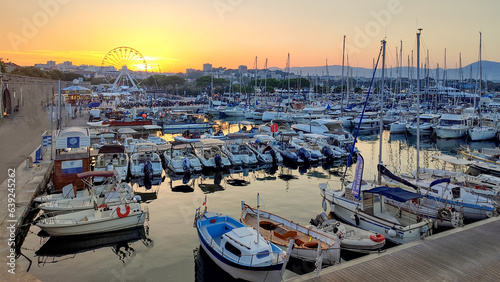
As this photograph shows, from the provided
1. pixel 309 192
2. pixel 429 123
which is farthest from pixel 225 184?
pixel 429 123

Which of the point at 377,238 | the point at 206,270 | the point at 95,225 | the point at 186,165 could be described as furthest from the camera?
the point at 186,165

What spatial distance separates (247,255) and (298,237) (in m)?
3.60

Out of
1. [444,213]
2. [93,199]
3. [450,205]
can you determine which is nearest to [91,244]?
[93,199]

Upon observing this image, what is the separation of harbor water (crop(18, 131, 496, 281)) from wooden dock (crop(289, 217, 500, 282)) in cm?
280

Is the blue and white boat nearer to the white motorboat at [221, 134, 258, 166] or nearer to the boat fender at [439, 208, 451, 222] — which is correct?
the boat fender at [439, 208, 451, 222]

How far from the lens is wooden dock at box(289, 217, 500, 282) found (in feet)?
34.8

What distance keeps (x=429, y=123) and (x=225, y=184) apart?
1654 inches

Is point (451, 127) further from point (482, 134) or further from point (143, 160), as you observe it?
point (143, 160)

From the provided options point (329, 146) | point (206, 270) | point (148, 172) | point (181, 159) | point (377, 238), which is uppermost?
point (329, 146)

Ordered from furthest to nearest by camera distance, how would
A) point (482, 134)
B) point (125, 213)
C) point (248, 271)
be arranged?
point (482, 134), point (125, 213), point (248, 271)

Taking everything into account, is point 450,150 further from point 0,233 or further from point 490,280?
point 0,233

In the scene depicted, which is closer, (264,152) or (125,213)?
(125,213)

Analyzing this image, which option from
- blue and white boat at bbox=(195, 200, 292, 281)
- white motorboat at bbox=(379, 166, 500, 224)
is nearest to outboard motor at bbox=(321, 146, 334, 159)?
white motorboat at bbox=(379, 166, 500, 224)

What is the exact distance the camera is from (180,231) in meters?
17.3
